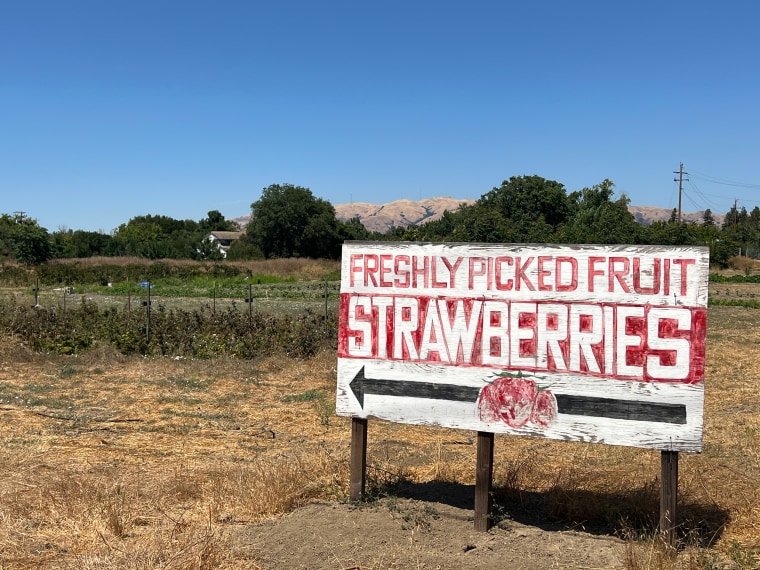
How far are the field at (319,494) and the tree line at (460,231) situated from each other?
43854mm

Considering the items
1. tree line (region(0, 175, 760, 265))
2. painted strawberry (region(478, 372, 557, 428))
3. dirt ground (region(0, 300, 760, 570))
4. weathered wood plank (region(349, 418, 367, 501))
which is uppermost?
tree line (region(0, 175, 760, 265))

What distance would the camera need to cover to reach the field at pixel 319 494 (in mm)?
4352

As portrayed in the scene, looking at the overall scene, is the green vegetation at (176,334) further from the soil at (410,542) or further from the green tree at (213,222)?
the green tree at (213,222)

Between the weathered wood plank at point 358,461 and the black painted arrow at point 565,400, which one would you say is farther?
the weathered wood plank at point 358,461

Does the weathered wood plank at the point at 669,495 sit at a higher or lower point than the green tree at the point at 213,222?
lower

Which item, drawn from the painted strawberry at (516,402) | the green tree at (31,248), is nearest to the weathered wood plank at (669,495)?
the painted strawberry at (516,402)

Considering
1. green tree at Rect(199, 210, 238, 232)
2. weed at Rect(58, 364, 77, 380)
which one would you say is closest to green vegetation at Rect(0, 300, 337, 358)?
weed at Rect(58, 364, 77, 380)

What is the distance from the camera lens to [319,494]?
222 inches

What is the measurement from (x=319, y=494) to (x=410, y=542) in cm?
129

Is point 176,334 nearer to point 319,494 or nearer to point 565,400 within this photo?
point 319,494

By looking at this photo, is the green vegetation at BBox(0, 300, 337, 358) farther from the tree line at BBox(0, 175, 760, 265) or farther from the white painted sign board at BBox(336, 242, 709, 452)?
the tree line at BBox(0, 175, 760, 265)

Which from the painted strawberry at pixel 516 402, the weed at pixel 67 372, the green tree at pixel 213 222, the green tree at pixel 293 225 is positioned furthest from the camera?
the green tree at pixel 213 222

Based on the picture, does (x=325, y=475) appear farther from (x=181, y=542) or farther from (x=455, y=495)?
(x=181, y=542)

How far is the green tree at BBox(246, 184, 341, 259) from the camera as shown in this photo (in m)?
68.9
